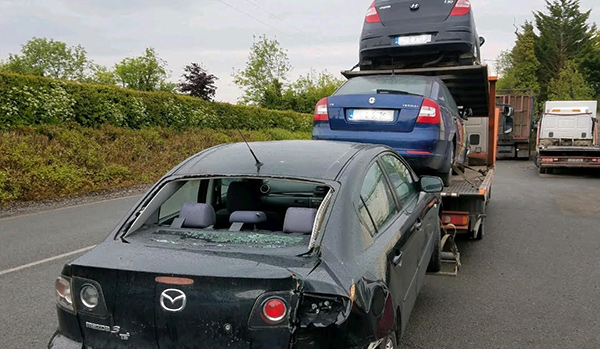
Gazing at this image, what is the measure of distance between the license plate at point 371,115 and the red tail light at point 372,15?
3172 millimetres

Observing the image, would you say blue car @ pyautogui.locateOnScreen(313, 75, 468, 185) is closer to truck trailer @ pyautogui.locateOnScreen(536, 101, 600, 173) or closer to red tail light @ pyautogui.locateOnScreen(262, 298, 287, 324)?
red tail light @ pyautogui.locateOnScreen(262, 298, 287, 324)

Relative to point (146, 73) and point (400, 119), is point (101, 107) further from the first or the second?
point (146, 73)

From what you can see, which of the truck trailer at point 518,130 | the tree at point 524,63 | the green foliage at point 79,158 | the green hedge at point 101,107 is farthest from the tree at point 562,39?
the green foliage at point 79,158

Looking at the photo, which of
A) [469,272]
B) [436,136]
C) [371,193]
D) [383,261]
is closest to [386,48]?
[436,136]

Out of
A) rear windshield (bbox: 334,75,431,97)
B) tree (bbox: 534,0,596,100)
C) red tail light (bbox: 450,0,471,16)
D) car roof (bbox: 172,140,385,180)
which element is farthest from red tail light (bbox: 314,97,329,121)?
tree (bbox: 534,0,596,100)

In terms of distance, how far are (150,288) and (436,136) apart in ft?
13.6

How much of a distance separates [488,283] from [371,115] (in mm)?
2225

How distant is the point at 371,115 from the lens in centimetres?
583

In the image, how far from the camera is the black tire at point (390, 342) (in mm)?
2520

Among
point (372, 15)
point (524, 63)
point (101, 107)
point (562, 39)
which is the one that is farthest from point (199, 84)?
point (562, 39)

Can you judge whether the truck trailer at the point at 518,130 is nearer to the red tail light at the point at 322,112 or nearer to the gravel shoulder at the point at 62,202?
the gravel shoulder at the point at 62,202

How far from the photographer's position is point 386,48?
27.1 ft

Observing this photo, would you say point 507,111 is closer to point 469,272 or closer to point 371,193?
point 469,272

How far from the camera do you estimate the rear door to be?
7.96 m
